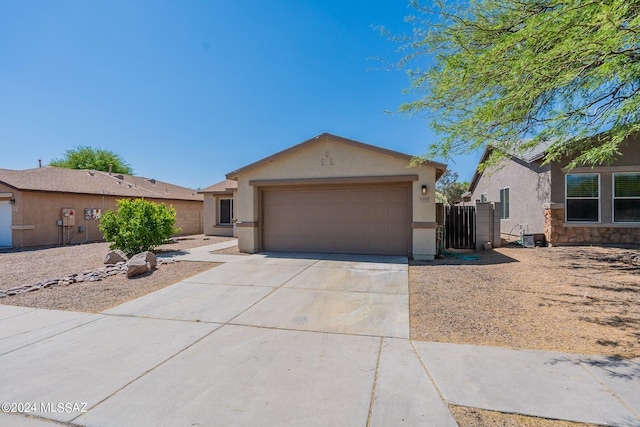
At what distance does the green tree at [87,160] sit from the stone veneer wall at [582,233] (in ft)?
147

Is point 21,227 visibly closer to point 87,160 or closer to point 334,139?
point 334,139

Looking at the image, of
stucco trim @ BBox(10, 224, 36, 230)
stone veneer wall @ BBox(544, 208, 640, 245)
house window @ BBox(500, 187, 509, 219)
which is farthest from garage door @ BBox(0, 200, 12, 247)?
house window @ BBox(500, 187, 509, 219)

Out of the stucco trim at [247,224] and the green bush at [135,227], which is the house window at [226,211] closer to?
the green bush at [135,227]

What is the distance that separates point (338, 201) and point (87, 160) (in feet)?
137

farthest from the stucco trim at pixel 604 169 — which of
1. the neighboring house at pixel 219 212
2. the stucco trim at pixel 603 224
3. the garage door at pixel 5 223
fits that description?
the garage door at pixel 5 223

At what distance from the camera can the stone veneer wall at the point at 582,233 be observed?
36.1 feet

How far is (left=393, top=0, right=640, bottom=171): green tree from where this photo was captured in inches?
153

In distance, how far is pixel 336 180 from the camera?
1035 cm

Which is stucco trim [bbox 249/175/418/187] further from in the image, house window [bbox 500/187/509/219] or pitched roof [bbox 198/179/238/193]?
house window [bbox 500/187/509/219]

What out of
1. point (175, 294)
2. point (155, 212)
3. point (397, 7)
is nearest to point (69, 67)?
point (155, 212)

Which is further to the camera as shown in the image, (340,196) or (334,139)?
(340,196)

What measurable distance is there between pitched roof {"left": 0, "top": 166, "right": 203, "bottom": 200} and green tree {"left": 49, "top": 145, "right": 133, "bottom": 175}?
20401 mm

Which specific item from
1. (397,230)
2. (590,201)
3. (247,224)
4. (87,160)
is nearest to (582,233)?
(590,201)

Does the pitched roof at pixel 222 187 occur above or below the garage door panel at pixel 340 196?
above
